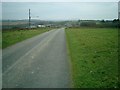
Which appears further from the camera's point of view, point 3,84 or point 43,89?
point 3,84

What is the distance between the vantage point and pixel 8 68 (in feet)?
33.9

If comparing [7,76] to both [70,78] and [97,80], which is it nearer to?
[70,78]

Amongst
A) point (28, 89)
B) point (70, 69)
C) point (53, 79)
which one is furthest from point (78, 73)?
point (28, 89)

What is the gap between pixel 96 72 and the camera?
9.77m

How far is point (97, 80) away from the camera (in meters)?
8.39

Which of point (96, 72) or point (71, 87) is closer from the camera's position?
point (71, 87)

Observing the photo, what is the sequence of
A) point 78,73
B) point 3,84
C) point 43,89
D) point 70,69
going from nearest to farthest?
point 43,89, point 3,84, point 78,73, point 70,69

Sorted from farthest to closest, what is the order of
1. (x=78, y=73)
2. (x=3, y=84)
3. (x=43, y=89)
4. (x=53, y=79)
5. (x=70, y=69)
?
1. (x=70, y=69)
2. (x=78, y=73)
3. (x=53, y=79)
4. (x=3, y=84)
5. (x=43, y=89)

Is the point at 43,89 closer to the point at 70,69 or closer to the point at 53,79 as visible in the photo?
the point at 53,79

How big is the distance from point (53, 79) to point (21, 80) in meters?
1.26

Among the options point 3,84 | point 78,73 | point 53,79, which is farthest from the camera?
point 78,73

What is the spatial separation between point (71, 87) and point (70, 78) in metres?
1.16

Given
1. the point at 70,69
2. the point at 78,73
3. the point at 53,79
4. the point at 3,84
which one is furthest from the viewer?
the point at 70,69

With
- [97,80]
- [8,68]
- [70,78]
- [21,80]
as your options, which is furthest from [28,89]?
[8,68]
